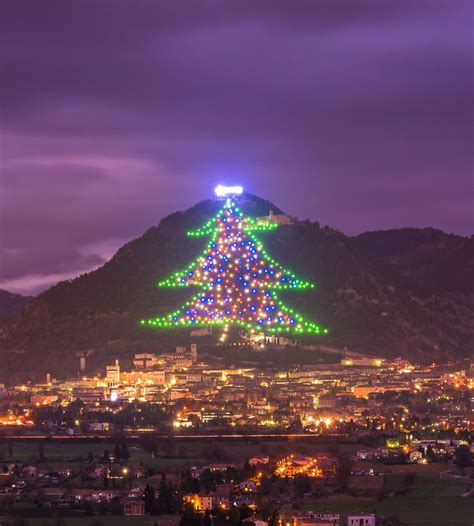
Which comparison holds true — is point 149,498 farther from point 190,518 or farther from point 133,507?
point 190,518

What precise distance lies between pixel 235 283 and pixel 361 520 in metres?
44.4

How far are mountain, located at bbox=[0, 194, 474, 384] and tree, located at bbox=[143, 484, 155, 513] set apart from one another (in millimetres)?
34617

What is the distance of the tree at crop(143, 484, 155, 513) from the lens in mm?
54281

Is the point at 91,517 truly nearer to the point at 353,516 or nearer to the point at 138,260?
the point at 353,516

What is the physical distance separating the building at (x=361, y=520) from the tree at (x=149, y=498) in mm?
4541

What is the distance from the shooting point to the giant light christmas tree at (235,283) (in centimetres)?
9306

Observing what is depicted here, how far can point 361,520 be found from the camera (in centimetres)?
5153

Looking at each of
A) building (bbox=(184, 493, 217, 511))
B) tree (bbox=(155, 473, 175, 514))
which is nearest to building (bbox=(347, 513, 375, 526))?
building (bbox=(184, 493, 217, 511))

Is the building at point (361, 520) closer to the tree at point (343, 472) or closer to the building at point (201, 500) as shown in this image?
the building at point (201, 500)

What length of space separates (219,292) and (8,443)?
89.5 ft

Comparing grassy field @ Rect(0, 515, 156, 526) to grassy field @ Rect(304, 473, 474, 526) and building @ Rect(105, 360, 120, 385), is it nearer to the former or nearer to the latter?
grassy field @ Rect(304, 473, 474, 526)

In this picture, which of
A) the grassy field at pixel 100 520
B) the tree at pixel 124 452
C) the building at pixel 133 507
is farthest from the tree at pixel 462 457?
the grassy field at pixel 100 520

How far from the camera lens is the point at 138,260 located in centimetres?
10019

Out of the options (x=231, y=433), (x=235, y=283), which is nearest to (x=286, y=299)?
(x=235, y=283)
